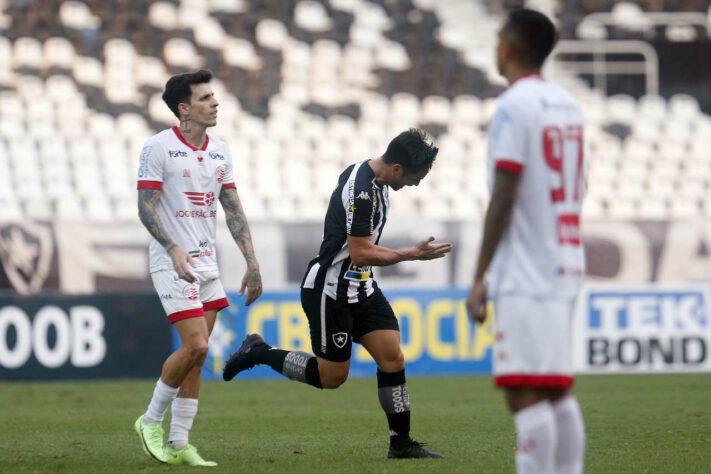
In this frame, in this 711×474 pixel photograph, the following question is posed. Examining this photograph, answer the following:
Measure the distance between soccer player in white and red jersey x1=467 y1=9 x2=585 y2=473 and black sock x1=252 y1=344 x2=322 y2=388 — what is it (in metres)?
2.84

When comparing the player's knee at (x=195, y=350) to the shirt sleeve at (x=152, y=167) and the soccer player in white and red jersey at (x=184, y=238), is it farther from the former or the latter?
the shirt sleeve at (x=152, y=167)

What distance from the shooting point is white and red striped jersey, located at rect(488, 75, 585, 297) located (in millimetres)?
3957

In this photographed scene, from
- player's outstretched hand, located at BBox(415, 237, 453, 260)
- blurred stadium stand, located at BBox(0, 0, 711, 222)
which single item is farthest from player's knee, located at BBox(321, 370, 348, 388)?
blurred stadium stand, located at BBox(0, 0, 711, 222)

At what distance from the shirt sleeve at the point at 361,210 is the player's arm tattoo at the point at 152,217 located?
3.32ft

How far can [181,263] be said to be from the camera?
5848 millimetres

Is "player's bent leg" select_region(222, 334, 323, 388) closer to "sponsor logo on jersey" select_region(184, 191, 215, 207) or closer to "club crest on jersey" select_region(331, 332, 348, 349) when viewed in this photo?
"club crest on jersey" select_region(331, 332, 348, 349)

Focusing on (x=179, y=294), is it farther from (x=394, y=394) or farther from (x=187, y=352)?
(x=394, y=394)

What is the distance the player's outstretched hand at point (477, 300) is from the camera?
3.97 metres

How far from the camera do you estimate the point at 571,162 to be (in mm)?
4055

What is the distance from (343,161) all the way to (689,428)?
9428mm

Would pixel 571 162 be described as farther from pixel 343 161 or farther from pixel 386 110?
pixel 386 110

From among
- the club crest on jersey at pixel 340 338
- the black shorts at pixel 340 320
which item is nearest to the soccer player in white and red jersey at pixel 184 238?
the black shorts at pixel 340 320

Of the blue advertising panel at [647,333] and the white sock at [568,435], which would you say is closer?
the white sock at [568,435]

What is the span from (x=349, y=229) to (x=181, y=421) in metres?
1.41
